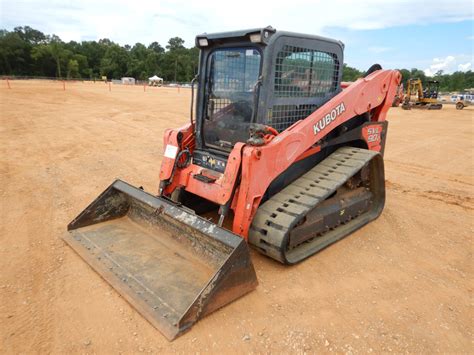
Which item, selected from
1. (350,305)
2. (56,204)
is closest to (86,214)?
(56,204)

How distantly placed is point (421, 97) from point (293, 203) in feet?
85.0

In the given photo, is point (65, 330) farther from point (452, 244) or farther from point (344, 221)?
point (452, 244)

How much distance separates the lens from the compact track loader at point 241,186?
10.5 ft

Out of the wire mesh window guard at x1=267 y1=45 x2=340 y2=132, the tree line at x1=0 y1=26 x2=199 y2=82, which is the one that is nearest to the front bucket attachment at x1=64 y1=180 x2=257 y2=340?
the wire mesh window guard at x1=267 y1=45 x2=340 y2=132

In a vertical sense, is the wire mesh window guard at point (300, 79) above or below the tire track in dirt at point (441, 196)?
above

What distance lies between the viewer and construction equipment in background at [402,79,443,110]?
24.8 metres

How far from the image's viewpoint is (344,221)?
181 inches

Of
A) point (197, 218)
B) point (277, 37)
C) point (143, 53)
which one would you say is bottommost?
point (197, 218)

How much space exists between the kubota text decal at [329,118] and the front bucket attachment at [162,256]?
1.68 metres

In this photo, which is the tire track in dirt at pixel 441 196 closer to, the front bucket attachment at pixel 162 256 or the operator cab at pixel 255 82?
the operator cab at pixel 255 82

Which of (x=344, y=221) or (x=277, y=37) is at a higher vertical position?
(x=277, y=37)

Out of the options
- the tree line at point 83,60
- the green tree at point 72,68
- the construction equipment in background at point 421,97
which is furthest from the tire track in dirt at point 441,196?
the green tree at point 72,68

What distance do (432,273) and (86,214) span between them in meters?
3.89

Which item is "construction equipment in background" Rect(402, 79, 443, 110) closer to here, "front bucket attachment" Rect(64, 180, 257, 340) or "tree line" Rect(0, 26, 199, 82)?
"front bucket attachment" Rect(64, 180, 257, 340)
